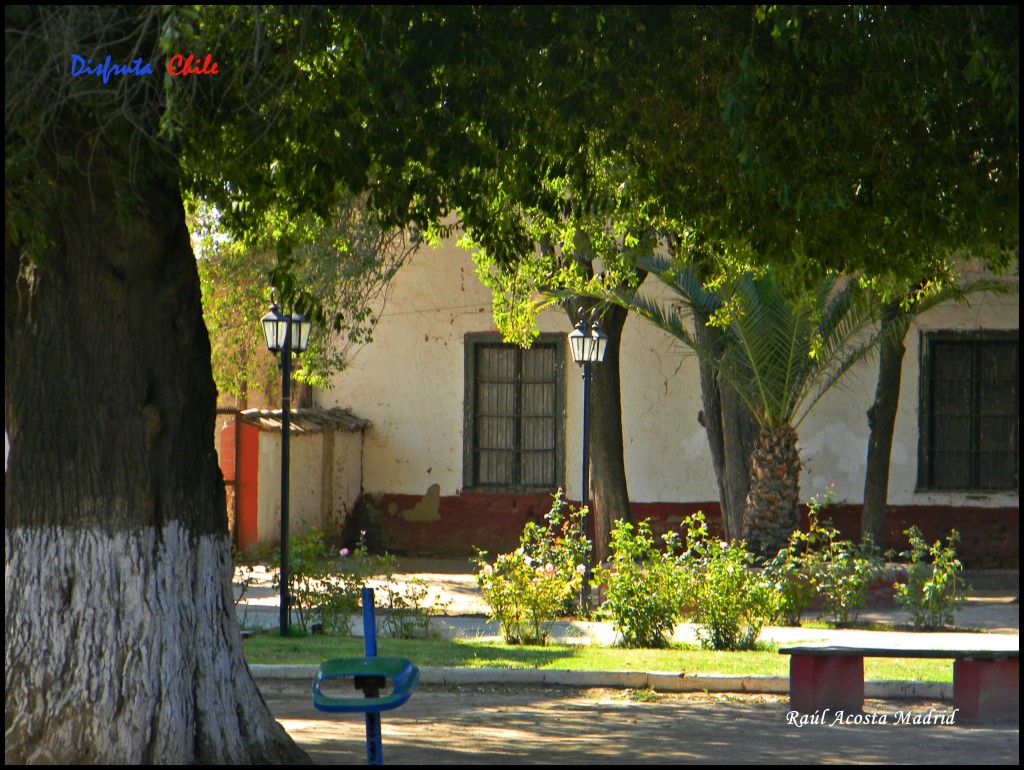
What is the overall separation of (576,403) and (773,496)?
16.6 ft

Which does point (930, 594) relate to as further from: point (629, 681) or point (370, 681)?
point (370, 681)

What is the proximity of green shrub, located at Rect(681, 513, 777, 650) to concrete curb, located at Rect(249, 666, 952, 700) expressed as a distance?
4.77 feet

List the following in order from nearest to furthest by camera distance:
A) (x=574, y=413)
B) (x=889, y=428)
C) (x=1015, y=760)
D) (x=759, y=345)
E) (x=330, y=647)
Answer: (x=1015, y=760)
(x=330, y=647)
(x=759, y=345)
(x=889, y=428)
(x=574, y=413)

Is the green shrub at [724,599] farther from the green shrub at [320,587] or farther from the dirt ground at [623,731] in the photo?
the green shrub at [320,587]

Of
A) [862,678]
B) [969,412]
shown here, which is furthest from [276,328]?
[969,412]

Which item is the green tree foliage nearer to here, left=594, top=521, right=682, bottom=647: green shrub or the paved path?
left=594, top=521, right=682, bottom=647: green shrub

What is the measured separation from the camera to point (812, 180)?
295 inches

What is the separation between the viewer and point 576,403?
19.8 m

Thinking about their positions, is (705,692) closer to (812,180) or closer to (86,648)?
(812,180)

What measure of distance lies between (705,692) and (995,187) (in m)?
4.14

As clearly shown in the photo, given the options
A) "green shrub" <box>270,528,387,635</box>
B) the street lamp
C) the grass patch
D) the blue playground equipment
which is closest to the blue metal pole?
the blue playground equipment

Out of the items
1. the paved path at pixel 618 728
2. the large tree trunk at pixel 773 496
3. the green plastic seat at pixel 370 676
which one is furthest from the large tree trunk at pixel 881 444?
the green plastic seat at pixel 370 676

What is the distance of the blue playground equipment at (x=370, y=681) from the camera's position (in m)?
5.42

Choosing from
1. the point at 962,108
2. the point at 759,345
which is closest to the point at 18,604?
the point at 962,108
